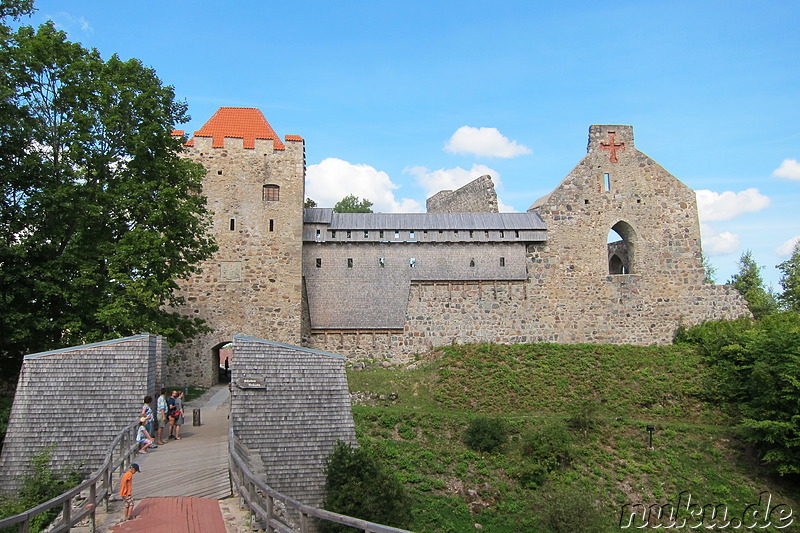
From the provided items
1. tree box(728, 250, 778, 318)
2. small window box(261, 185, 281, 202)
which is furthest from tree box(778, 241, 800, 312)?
small window box(261, 185, 281, 202)

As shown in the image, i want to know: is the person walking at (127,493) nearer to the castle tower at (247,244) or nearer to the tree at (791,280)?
the castle tower at (247,244)

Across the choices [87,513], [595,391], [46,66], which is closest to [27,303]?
[46,66]

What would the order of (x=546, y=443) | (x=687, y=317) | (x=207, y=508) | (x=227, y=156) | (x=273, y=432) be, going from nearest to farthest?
1. (x=207, y=508)
2. (x=273, y=432)
3. (x=546, y=443)
4. (x=227, y=156)
5. (x=687, y=317)

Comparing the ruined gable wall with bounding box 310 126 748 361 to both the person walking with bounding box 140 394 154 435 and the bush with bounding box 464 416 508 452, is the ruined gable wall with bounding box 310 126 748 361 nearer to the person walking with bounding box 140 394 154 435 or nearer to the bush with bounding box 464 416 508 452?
the bush with bounding box 464 416 508 452

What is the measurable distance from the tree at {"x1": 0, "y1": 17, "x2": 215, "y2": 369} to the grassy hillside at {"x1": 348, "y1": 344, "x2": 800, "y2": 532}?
7488mm

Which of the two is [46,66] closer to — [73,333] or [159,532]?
[73,333]

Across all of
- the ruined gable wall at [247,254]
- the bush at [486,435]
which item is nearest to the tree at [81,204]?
the ruined gable wall at [247,254]

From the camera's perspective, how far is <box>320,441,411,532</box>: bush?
34.2 ft

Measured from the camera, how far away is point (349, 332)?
72.9 feet

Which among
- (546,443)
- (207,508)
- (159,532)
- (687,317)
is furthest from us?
(687,317)

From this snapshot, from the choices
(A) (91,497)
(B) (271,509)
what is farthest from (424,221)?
(A) (91,497)

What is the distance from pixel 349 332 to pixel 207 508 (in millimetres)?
13876

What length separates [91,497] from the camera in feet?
25.3

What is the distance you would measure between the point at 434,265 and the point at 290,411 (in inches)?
477
